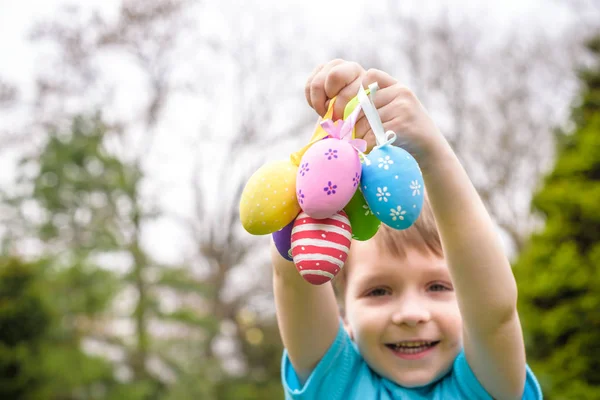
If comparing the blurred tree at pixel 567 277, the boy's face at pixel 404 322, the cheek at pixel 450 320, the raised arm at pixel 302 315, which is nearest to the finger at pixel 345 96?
the raised arm at pixel 302 315

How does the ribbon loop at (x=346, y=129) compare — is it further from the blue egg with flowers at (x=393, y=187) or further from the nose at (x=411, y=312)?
the nose at (x=411, y=312)

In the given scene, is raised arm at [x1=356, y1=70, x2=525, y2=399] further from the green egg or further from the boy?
the green egg

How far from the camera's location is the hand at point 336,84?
1.12 meters

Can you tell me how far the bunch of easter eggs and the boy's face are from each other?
1.35ft

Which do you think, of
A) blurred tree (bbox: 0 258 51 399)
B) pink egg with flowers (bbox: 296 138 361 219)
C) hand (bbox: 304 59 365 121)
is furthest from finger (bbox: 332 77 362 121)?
blurred tree (bbox: 0 258 51 399)

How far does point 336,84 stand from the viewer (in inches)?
44.2

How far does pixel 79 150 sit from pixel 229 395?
4.18 metres

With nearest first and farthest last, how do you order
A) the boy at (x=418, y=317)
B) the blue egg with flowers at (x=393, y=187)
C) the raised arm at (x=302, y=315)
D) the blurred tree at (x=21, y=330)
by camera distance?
the blue egg with flowers at (x=393, y=187) → the boy at (x=418, y=317) → the raised arm at (x=302, y=315) → the blurred tree at (x=21, y=330)

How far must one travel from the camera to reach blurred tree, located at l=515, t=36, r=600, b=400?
5.27m

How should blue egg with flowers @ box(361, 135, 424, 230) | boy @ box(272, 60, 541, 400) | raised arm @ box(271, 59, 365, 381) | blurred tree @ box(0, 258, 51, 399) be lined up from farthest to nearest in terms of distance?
blurred tree @ box(0, 258, 51, 399) → raised arm @ box(271, 59, 365, 381) → boy @ box(272, 60, 541, 400) → blue egg with flowers @ box(361, 135, 424, 230)

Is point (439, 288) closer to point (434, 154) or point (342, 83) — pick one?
point (434, 154)

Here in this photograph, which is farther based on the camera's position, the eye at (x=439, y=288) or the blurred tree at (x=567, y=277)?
the blurred tree at (x=567, y=277)

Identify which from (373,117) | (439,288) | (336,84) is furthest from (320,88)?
(439,288)

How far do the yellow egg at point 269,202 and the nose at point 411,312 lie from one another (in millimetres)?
495
